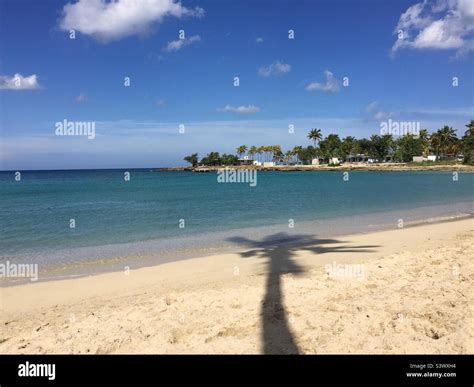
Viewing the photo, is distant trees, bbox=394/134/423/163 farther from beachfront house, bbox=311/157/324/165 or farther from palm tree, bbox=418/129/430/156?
beachfront house, bbox=311/157/324/165

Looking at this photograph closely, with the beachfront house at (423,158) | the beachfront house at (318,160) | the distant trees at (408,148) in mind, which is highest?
the distant trees at (408,148)

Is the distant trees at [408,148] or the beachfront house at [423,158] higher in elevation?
the distant trees at [408,148]

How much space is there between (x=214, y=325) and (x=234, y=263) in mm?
5201

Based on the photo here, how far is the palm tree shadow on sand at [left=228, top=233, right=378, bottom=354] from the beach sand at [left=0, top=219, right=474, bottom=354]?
1.4 inches

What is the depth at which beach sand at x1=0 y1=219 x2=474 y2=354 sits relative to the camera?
5.48 meters

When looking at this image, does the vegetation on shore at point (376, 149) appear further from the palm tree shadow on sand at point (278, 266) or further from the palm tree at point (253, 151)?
the palm tree shadow on sand at point (278, 266)

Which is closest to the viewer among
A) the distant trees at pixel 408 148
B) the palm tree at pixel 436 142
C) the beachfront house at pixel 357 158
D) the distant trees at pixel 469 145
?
the distant trees at pixel 469 145

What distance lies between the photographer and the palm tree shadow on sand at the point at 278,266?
5477 mm

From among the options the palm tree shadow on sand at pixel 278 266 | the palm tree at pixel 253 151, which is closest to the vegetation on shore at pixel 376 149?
the palm tree at pixel 253 151

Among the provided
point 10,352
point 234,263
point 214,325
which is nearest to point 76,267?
point 234,263

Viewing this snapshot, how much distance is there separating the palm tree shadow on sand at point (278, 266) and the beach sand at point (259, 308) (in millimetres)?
36

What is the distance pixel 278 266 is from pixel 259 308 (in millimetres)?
3926

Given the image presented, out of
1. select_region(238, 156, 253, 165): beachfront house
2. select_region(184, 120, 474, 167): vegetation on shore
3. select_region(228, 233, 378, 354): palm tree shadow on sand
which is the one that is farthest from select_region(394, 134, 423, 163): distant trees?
select_region(228, 233, 378, 354): palm tree shadow on sand

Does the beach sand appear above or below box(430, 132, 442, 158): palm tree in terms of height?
below
